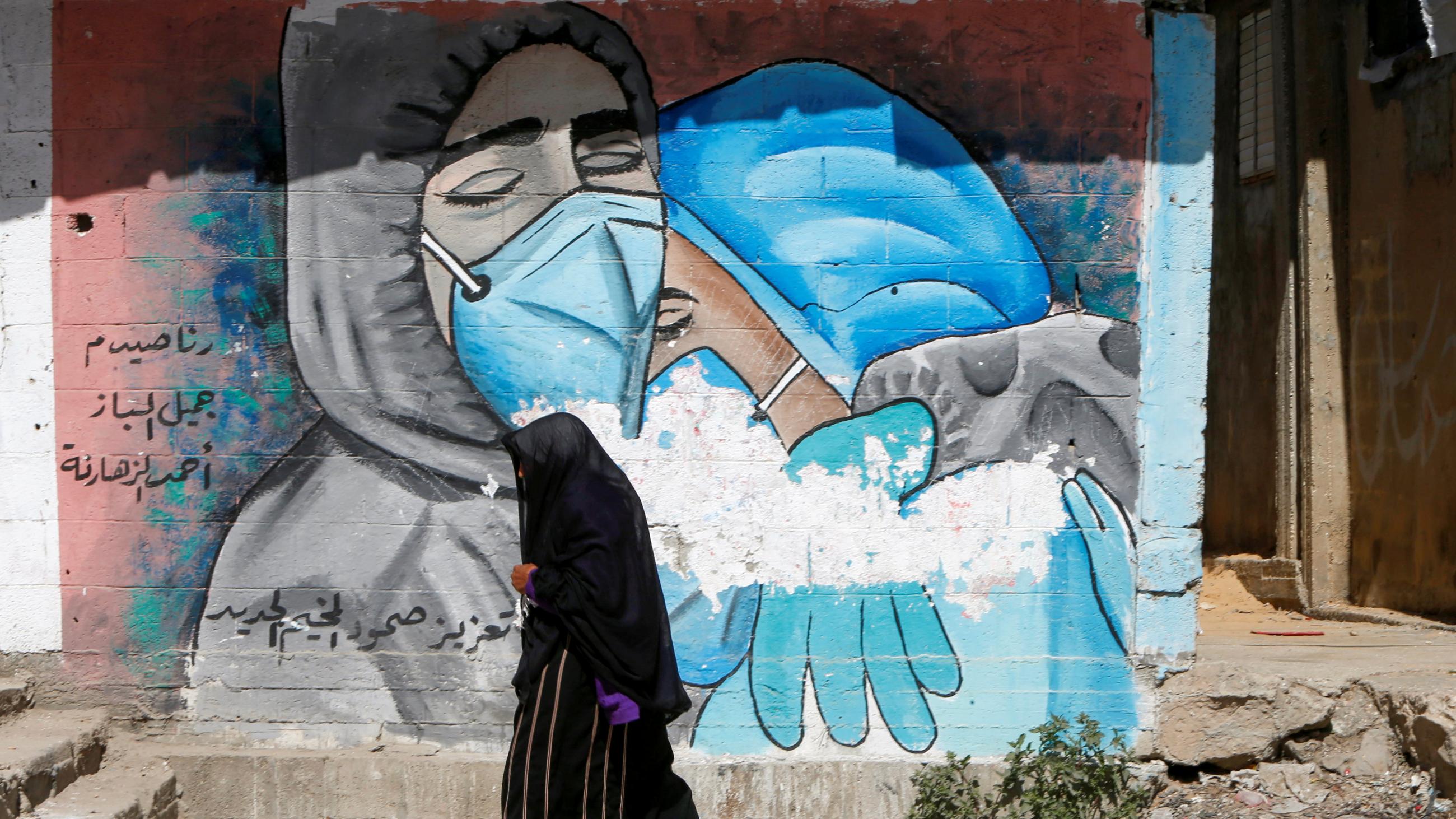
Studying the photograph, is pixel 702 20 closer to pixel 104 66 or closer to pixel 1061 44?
pixel 1061 44

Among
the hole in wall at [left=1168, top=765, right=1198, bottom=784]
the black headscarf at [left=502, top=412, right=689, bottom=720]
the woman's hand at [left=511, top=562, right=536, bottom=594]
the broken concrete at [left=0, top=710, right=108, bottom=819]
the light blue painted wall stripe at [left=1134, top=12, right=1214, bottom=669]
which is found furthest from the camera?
the hole in wall at [left=1168, top=765, right=1198, bottom=784]

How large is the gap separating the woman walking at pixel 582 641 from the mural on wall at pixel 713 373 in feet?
2.93

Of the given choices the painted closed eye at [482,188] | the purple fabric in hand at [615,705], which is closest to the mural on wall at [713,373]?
the painted closed eye at [482,188]

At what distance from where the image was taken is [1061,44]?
397 centimetres

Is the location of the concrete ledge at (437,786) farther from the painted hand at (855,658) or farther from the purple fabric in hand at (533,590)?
the purple fabric in hand at (533,590)

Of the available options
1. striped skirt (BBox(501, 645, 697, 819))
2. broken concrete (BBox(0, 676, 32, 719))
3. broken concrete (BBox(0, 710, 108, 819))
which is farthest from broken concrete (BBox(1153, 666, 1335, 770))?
broken concrete (BBox(0, 676, 32, 719))

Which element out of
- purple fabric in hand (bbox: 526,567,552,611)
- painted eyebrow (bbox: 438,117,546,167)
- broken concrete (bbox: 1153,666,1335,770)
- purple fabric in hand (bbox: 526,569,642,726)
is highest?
painted eyebrow (bbox: 438,117,546,167)

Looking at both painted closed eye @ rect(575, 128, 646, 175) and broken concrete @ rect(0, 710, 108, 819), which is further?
painted closed eye @ rect(575, 128, 646, 175)

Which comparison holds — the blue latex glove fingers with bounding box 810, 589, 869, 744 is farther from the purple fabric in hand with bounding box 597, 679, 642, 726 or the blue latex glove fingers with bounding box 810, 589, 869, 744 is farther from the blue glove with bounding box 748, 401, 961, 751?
the purple fabric in hand with bounding box 597, 679, 642, 726

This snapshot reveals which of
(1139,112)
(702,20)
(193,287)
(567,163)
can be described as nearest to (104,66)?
(193,287)

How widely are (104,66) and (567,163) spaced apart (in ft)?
5.44

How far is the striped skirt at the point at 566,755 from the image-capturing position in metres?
3.06

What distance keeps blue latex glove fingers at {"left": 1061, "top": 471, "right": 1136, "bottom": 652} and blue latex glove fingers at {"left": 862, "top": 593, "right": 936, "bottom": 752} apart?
69 centimetres

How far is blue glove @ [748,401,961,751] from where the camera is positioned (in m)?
4.01
